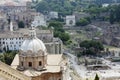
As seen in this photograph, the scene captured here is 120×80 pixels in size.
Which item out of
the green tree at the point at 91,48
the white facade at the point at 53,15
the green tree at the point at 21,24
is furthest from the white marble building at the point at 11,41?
the white facade at the point at 53,15

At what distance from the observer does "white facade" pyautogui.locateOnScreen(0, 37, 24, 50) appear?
6881 centimetres

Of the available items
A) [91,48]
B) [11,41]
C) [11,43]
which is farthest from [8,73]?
[91,48]

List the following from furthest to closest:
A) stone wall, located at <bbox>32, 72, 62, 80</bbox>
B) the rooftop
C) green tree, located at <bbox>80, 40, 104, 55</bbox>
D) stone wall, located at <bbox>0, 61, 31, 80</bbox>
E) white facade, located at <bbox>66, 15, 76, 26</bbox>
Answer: white facade, located at <bbox>66, 15, 76, 26</bbox>
green tree, located at <bbox>80, 40, 104, 55</bbox>
stone wall, located at <bbox>32, 72, 62, 80</bbox>
the rooftop
stone wall, located at <bbox>0, 61, 31, 80</bbox>

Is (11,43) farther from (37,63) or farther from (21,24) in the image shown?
(37,63)

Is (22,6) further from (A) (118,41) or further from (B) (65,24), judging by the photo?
(A) (118,41)

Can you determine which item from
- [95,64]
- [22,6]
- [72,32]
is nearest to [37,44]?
[95,64]

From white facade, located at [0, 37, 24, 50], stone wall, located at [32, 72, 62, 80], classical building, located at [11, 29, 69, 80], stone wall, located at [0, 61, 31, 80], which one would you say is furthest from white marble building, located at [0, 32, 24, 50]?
stone wall, located at [0, 61, 31, 80]

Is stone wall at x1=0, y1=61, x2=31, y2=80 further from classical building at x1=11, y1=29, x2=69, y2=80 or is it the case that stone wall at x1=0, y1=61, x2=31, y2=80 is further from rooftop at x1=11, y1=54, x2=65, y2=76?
classical building at x1=11, y1=29, x2=69, y2=80

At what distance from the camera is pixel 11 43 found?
69.4 metres

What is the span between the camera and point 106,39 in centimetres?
8606

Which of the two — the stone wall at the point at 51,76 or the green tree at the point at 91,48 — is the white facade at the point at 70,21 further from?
the stone wall at the point at 51,76

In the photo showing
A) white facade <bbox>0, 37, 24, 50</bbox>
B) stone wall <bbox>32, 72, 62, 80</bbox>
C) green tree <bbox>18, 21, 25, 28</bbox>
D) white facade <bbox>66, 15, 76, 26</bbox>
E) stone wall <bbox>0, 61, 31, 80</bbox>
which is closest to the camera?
stone wall <bbox>0, 61, 31, 80</bbox>

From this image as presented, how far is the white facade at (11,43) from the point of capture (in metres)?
68.8

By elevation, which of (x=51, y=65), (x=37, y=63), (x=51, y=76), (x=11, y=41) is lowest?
(x=11, y=41)
